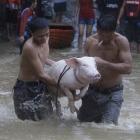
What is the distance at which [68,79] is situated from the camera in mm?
6648

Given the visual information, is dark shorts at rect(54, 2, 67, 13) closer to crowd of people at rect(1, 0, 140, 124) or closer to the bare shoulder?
crowd of people at rect(1, 0, 140, 124)

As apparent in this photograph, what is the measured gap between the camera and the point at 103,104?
23.2ft

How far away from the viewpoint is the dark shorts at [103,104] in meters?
6.98

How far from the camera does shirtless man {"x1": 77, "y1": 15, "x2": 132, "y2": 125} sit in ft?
22.0

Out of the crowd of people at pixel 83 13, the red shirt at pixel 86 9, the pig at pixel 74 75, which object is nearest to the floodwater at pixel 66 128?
the pig at pixel 74 75

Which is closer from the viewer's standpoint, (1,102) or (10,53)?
(1,102)

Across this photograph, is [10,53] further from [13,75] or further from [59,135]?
[59,135]

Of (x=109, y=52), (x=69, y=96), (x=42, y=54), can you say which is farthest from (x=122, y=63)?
(x=42, y=54)

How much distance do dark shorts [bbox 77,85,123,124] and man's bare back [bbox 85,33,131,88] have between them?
9cm

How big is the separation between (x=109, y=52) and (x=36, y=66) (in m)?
0.84

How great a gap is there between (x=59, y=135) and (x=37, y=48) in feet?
3.30

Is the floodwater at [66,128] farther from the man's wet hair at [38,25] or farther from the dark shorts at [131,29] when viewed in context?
the dark shorts at [131,29]

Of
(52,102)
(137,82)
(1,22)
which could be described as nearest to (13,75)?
(137,82)

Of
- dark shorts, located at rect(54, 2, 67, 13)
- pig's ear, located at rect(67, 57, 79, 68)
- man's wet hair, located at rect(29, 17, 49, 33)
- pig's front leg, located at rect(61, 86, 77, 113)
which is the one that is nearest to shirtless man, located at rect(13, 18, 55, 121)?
man's wet hair, located at rect(29, 17, 49, 33)
